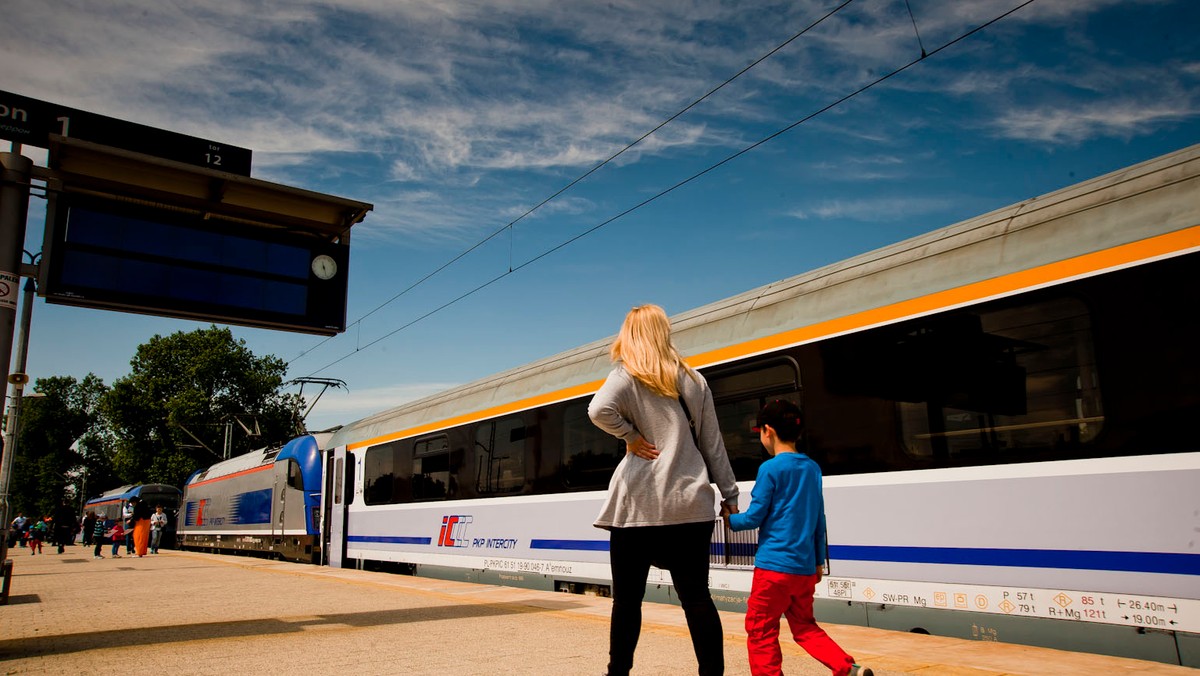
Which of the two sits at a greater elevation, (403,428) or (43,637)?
(403,428)

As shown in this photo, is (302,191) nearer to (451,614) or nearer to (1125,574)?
(451,614)

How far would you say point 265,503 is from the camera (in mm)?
21797

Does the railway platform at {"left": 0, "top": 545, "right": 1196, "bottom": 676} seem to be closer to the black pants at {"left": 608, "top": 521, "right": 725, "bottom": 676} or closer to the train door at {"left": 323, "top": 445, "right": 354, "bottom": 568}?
the black pants at {"left": 608, "top": 521, "right": 725, "bottom": 676}

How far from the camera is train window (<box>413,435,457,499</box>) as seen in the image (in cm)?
1230

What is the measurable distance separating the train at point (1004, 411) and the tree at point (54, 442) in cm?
7787

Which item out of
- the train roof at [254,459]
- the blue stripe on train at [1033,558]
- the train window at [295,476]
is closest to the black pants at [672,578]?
the blue stripe on train at [1033,558]

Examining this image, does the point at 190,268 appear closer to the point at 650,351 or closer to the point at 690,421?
the point at 650,351

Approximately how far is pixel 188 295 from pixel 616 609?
6.54 m

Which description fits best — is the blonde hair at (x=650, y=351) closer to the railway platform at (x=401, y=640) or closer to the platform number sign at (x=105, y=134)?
the railway platform at (x=401, y=640)

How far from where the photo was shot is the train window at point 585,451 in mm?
8609

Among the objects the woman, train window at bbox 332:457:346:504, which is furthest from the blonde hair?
train window at bbox 332:457:346:504

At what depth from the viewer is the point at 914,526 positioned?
5.48 m

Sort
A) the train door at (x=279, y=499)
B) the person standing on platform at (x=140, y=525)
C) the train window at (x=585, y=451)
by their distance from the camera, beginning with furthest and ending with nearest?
the person standing on platform at (x=140, y=525), the train door at (x=279, y=499), the train window at (x=585, y=451)

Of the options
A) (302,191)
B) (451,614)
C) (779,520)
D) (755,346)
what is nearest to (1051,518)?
(779,520)
